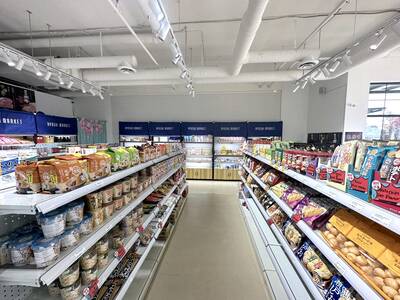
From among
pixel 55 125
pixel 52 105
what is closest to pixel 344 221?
pixel 55 125

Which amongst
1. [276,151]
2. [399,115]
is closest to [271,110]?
[399,115]

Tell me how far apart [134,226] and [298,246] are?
1649mm

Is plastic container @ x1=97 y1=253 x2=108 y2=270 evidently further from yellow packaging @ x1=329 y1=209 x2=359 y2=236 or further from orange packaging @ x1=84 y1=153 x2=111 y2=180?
yellow packaging @ x1=329 y1=209 x2=359 y2=236

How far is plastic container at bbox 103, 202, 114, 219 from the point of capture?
67.9 inches

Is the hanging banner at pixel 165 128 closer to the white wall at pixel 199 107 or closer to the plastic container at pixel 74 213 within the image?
the white wall at pixel 199 107

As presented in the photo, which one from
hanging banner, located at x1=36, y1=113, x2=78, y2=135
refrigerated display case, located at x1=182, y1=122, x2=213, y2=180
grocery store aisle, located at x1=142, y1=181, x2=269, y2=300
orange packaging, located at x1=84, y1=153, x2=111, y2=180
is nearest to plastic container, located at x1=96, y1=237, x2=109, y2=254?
orange packaging, located at x1=84, y1=153, x2=111, y2=180

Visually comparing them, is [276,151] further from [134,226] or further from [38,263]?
[38,263]

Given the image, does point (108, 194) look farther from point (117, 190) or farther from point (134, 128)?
point (134, 128)

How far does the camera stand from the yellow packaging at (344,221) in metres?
1.38

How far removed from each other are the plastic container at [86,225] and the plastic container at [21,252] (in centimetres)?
29

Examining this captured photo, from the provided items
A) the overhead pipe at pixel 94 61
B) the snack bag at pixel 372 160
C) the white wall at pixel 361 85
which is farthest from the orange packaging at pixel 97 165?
the white wall at pixel 361 85

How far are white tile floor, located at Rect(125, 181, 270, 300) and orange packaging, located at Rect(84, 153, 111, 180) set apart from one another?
166 cm

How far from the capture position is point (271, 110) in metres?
8.75

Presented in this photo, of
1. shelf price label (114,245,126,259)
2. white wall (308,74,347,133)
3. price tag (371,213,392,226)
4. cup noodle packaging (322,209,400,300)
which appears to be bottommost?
shelf price label (114,245,126,259)
